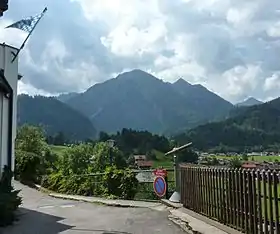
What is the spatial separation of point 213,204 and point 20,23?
8.40m

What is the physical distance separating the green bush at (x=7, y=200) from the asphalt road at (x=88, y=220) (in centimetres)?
26

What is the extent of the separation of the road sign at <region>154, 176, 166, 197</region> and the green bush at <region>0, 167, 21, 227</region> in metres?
5.18

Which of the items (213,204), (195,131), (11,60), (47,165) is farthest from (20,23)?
(195,131)

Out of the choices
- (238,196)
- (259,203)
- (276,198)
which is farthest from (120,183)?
(276,198)

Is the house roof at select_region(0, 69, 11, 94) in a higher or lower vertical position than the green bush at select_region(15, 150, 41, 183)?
higher

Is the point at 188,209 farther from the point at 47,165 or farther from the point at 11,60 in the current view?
the point at 47,165

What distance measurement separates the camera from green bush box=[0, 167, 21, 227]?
11.5 meters

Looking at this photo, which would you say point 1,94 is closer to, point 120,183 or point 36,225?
point 36,225

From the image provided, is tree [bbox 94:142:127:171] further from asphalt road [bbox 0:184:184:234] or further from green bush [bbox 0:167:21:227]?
green bush [bbox 0:167:21:227]

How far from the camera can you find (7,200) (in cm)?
1160

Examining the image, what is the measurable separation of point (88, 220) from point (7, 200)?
2.26 meters

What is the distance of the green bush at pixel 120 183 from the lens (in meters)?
18.4

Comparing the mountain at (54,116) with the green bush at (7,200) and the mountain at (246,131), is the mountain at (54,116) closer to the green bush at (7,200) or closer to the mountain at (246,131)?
the mountain at (246,131)

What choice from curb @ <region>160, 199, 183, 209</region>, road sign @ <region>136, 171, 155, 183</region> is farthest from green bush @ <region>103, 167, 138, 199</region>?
curb @ <region>160, 199, 183, 209</region>
